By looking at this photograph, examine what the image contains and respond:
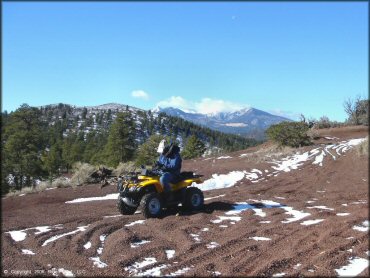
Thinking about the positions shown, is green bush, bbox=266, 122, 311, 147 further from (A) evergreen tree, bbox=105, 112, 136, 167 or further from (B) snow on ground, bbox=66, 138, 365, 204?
(A) evergreen tree, bbox=105, 112, 136, 167

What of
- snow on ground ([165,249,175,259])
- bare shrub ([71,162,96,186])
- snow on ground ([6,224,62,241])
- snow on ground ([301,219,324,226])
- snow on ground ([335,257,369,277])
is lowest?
snow on ground ([335,257,369,277])

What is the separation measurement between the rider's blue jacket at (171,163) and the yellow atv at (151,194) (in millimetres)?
246

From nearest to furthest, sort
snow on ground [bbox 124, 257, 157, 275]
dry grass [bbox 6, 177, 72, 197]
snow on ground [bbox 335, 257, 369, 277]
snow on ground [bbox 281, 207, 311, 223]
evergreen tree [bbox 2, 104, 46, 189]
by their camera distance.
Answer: snow on ground [bbox 335, 257, 369, 277]
snow on ground [bbox 124, 257, 157, 275]
snow on ground [bbox 281, 207, 311, 223]
dry grass [bbox 6, 177, 72, 197]
evergreen tree [bbox 2, 104, 46, 189]

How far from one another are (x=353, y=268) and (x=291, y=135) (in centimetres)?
2684

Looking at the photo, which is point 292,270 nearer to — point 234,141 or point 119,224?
point 119,224

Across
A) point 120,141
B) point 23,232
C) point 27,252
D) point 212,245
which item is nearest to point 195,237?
point 212,245

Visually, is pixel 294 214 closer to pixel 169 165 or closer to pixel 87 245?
pixel 169 165

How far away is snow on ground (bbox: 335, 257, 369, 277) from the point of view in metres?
5.70

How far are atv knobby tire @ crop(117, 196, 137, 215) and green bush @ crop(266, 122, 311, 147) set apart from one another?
2214 centimetres

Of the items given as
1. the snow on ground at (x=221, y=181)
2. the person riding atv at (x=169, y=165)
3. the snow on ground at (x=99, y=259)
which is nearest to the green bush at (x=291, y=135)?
the snow on ground at (x=221, y=181)

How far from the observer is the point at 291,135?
32062 millimetres

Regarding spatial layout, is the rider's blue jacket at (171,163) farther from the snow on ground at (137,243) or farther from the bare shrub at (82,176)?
the bare shrub at (82,176)

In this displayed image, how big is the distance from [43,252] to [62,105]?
164ft

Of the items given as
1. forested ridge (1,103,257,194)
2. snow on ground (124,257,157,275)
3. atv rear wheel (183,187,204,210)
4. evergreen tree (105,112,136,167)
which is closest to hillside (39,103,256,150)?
forested ridge (1,103,257,194)
